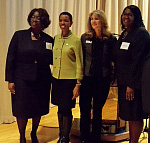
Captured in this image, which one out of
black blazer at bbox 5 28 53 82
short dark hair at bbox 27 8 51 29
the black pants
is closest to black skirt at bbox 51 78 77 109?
the black pants

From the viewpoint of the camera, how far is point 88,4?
16.9 feet

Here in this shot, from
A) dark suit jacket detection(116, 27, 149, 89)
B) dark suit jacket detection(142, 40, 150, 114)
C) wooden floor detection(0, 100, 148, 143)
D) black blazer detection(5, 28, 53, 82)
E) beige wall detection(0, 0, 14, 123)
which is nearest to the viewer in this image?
dark suit jacket detection(142, 40, 150, 114)

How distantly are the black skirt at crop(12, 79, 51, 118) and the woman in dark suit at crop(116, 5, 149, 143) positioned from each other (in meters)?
0.77

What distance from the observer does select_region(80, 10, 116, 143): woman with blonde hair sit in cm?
278

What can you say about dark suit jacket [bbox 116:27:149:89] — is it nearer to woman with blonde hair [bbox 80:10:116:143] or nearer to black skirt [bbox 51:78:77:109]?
woman with blonde hair [bbox 80:10:116:143]

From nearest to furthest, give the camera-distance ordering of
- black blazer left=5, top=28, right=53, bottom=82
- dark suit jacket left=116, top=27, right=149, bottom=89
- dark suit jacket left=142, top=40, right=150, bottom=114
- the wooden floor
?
dark suit jacket left=142, top=40, right=150, bottom=114, dark suit jacket left=116, top=27, right=149, bottom=89, black blazer left=5, top=28, right=53, bottom=82, the wooden floor

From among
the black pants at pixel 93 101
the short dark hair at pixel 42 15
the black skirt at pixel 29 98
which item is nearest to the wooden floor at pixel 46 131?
the black pants at pixel 93 101

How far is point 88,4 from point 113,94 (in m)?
2.36

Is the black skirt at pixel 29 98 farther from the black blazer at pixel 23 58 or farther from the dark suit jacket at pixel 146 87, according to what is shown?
the dark suit jacket at pixel 146 87

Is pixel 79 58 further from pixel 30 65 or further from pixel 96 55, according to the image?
pixel 30 65

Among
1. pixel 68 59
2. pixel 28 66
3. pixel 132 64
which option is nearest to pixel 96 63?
pixel 68 59

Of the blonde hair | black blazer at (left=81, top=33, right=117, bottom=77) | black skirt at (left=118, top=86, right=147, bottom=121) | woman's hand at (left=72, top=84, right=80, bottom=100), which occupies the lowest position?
black skirt at (left=118, top=86, right=147, bottom=121)

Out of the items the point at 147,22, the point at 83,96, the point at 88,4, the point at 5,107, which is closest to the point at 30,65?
the point at 83,96

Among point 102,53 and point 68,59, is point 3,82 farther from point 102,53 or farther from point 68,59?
point 102,53
